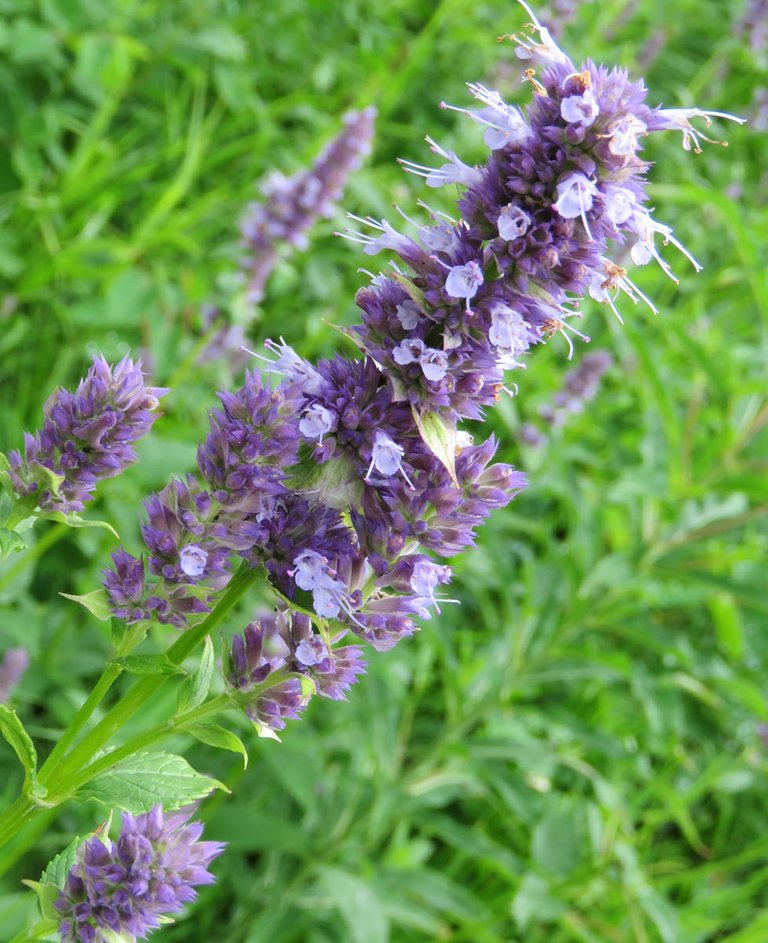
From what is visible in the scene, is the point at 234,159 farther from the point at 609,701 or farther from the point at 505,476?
the point at 505,476

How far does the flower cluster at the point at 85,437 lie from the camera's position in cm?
137

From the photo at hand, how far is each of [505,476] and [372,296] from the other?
0.94 feet

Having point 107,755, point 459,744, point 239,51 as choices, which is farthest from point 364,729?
point 239,51

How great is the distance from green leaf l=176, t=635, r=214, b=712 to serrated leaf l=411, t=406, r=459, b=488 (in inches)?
17.0

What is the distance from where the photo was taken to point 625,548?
3455mm

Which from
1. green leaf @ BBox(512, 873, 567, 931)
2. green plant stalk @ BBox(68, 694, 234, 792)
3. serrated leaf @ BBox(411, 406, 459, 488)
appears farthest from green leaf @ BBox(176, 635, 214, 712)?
green leaf @ BBox(512, 873, 567, 931)

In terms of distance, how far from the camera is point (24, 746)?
1333 mm

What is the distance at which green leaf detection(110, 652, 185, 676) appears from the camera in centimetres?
126

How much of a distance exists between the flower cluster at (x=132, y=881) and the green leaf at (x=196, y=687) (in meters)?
0.14

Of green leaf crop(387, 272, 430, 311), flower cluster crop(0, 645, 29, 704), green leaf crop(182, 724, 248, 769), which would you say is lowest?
flower cluster crop(0, 645, 29, 704)

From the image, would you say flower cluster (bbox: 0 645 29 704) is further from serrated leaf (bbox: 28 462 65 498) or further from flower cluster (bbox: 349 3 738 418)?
flower cluster (bbox: 349 3 738 418)

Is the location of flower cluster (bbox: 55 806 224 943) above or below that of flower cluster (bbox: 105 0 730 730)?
below

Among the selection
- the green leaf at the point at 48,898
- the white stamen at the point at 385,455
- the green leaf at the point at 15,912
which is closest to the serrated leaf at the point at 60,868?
the green leaf at the point at 48,898

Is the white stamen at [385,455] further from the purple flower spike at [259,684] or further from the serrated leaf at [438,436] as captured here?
the purple flower spike at [259,684]
